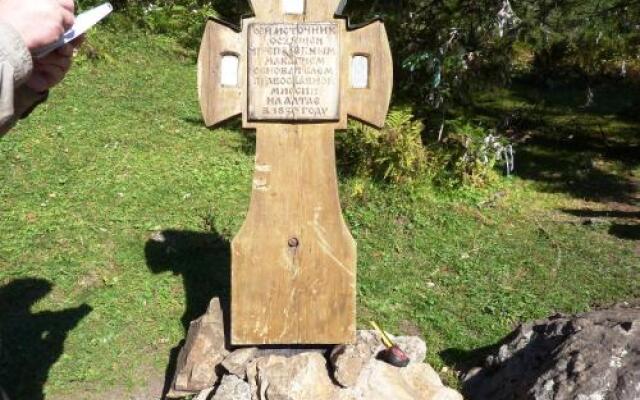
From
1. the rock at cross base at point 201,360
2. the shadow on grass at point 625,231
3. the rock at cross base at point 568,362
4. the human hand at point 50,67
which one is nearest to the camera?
the human hand at point 50,67

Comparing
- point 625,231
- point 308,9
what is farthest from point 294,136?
point 625,231

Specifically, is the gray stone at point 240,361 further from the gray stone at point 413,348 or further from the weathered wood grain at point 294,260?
the gray stone at point 413,348

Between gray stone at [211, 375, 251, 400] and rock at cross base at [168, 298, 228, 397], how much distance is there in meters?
0.20

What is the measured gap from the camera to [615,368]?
11.2 feet

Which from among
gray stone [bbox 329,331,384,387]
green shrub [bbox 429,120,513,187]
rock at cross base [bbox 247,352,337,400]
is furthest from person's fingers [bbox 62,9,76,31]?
green shrub [bbox 429,120,513,187]

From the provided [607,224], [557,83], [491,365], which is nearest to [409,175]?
[607,224]

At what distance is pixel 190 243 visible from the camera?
18.6 feet

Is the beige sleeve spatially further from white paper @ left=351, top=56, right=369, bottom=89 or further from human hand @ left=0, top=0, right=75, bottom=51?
white paper @ left=351, top=56, right=369, bottom=89

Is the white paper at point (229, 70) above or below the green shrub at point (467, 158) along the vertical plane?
above

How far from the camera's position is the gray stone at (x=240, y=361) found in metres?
3.81

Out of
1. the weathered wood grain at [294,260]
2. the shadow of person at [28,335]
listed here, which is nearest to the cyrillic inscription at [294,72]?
the weathered wood grain at [294,260]

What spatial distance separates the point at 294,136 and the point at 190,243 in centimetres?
225

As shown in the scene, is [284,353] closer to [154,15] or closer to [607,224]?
[607,224]

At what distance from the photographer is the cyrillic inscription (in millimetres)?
3623
